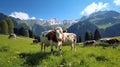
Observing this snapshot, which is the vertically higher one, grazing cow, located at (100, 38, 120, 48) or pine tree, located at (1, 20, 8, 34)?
pine tree, located at (1, 20, 8, 34)

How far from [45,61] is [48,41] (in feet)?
19.5

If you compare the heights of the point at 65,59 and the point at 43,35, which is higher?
the point at 43,35

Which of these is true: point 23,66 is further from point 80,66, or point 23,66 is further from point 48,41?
point 48,41

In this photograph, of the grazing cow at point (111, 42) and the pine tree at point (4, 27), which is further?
the pine tree at point (4, 27)

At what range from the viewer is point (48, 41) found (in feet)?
85.1

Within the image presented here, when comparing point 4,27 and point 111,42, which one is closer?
point 111,42

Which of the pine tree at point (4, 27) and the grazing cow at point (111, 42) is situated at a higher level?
the pine tree at point (4, 27)

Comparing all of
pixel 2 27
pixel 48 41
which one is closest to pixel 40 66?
pixel 48 41

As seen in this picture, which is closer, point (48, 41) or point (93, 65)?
point (93, 65)

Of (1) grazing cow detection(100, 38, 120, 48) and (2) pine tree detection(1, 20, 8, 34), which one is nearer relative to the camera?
(1) grazing cow detection(100, 38, 120, 48)

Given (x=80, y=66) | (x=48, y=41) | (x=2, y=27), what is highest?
(x=2, y=27)

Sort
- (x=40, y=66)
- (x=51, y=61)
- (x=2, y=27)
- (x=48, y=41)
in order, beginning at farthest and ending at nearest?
(x=2, y=27)
(x=48, y=41)
(x=51, y=61)
(x=40, y=66)

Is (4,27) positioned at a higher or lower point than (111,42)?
higher

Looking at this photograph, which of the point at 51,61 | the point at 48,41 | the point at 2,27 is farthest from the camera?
the point at 2,27
